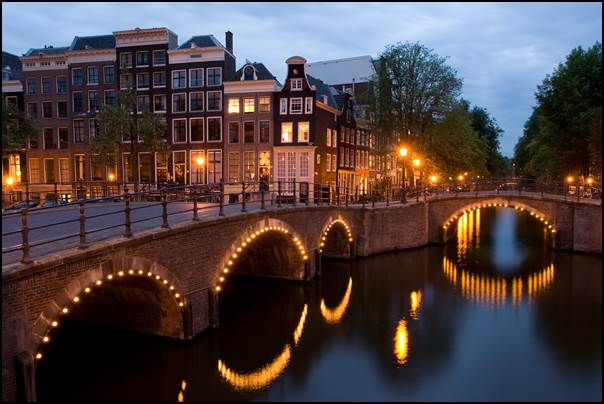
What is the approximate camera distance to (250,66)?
37.2 meters

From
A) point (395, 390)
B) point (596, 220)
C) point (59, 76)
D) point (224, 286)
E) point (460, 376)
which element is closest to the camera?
point (395, 390)

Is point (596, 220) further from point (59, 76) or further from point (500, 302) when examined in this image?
point (59, 76)

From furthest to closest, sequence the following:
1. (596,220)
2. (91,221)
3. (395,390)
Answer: (596,220) < (91,221) < (395,390)

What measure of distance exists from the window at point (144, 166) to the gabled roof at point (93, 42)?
9260 millimetres

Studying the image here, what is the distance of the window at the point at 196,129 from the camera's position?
38272mm

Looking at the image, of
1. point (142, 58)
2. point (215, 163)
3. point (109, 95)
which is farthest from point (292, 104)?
point (109, 95)

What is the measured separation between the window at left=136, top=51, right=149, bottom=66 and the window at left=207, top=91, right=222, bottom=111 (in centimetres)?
582

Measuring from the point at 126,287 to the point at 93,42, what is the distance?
3358cm

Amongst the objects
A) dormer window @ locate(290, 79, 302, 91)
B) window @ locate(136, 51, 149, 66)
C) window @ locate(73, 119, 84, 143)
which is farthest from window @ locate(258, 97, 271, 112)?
window @ locate(73, 119, 84, 143)

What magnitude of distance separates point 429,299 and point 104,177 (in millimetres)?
29673

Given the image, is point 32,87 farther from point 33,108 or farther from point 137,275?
point 137,275

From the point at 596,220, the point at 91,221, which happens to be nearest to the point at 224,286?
the point at 91,221

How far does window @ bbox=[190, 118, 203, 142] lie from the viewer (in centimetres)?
3827

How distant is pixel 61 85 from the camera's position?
132ft
